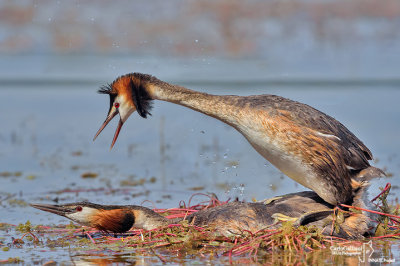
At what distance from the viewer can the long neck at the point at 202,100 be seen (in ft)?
→ 25.3

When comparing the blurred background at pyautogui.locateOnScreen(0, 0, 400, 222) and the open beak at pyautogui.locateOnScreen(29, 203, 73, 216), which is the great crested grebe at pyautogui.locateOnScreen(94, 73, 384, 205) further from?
the open beak at pyautogui.locateOnScreen(29, 203, 73, 216)

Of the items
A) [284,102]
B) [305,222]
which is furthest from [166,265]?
[284,102]

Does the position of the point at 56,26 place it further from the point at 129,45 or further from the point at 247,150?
the point at 247,150

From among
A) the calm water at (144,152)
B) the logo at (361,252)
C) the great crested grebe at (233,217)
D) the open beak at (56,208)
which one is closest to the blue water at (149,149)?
the calm water at (144,152)

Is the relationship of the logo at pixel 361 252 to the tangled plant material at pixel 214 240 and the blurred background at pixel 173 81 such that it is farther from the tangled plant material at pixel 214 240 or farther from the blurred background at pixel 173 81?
the blurred background at pixel 173 81

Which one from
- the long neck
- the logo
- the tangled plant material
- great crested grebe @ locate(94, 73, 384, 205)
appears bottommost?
the logo

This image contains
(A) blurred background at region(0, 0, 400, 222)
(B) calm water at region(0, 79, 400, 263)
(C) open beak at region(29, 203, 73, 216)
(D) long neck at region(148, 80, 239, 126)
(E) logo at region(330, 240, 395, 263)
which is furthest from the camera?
(A) blurred background at region(0, 0, 400, 222)

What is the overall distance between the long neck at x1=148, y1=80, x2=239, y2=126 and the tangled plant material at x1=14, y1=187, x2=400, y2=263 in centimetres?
107

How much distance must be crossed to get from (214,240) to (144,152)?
493 cm

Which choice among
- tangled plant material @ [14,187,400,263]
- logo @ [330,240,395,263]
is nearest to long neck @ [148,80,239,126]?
tangled plant material @ [14,187,400,263]

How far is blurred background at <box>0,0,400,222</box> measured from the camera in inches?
408

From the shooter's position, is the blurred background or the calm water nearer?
the calm water

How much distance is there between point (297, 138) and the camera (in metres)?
7.52

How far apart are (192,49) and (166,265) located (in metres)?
15.1
